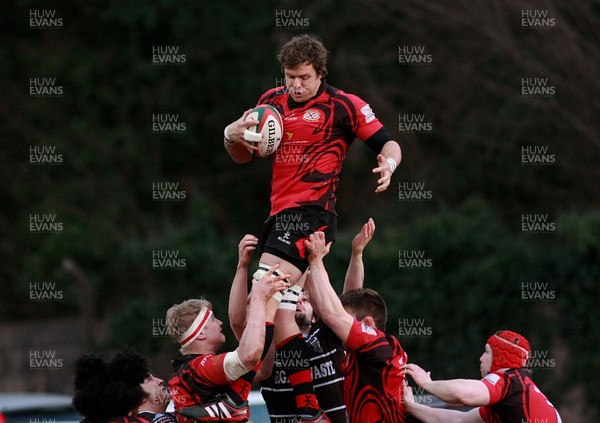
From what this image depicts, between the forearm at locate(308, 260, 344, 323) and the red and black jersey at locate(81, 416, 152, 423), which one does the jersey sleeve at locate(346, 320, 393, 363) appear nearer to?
the forearm at locate(308, 260, 344, 323)

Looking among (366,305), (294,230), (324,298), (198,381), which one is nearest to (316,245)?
(294,230)

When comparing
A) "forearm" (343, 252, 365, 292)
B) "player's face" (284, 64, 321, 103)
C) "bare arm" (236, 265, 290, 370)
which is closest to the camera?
"bare arm" (236, 265, 290, 370)

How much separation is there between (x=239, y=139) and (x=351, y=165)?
44.2ft

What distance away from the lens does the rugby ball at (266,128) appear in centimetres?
621

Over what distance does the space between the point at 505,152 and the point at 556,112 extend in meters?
1.48

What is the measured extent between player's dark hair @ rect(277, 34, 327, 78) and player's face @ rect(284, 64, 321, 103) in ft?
0.10

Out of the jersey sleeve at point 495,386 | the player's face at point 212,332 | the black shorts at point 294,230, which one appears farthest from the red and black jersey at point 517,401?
the player's face at point 212,332

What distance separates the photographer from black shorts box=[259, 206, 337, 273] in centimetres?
630

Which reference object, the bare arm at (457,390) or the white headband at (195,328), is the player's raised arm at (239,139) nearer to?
the white headband at (195,328)

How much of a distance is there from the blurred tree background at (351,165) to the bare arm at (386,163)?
20.6ft

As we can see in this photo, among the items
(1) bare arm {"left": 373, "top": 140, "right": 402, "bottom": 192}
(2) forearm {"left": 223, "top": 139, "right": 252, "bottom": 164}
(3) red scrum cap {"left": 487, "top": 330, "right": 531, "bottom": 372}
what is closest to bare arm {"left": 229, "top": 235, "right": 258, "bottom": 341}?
(2) forearm {"left": 223, "top": 139, "right": 252, "bottom": 164}

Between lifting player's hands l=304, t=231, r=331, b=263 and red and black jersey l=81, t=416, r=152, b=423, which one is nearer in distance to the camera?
red and black jersey l=81, t=416, r=152, b=423

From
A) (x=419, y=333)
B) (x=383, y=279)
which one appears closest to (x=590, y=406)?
(x=419, y=333)

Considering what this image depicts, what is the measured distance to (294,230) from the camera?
6324 millimetres
